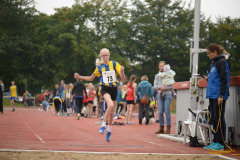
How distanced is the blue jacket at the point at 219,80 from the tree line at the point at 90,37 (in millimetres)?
40153

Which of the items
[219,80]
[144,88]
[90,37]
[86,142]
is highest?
[90,37]

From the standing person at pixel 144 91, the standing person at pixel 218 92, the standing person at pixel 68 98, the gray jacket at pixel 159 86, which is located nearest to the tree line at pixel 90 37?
the standing person at pixel 68 98

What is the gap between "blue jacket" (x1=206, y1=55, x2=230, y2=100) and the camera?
24.7 ft

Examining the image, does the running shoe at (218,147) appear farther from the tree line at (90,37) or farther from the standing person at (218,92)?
the tree line at (90,37)

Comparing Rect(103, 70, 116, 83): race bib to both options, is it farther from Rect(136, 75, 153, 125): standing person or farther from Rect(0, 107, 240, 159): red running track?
Rect(136, 75, 153, 125): standing person

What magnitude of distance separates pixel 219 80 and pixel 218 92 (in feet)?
0.80

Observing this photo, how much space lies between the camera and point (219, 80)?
25.5 feet

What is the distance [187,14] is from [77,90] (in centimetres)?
3747

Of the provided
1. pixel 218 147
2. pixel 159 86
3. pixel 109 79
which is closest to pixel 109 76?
pixel 109 79

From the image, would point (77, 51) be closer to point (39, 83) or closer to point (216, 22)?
point (39, 83)

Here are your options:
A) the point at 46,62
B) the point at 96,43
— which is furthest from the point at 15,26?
the point at 96,43

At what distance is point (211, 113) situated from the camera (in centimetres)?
801

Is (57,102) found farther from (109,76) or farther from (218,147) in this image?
(218,147)

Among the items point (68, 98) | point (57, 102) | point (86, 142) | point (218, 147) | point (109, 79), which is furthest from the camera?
point (68, 98)
